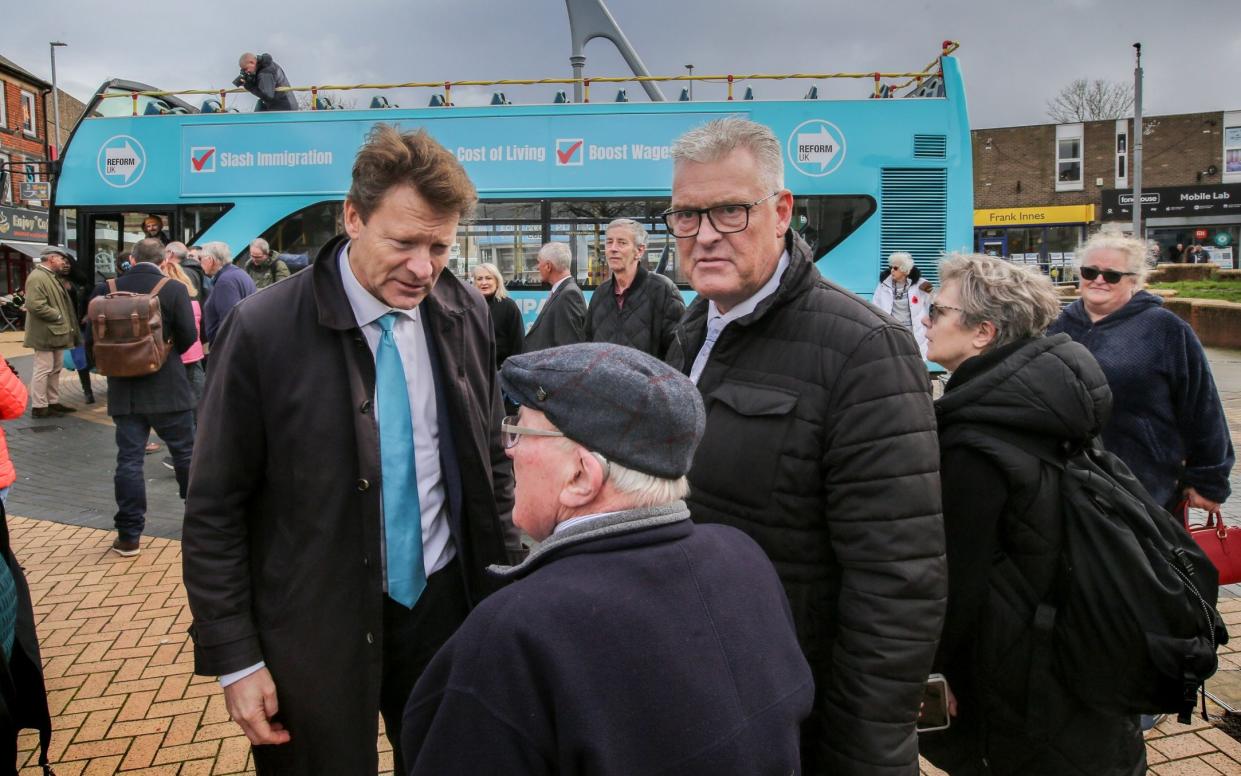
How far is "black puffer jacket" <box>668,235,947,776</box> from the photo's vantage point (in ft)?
5.16

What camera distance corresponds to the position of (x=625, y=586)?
3.44ft

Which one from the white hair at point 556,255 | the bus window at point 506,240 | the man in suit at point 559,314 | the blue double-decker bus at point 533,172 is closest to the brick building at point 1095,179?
the blue double-decker bus at point 533,172

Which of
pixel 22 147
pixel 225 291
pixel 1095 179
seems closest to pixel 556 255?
pixel 225 291

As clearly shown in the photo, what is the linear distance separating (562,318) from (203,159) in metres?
7.41

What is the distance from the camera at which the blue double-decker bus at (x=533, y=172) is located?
1028 cm

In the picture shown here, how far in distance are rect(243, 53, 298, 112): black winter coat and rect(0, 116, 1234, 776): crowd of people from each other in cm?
1031

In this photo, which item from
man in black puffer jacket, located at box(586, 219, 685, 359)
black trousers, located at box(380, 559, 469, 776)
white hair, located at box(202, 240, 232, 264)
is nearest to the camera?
A: black trousers, located at box(380, 559, 469, 776)

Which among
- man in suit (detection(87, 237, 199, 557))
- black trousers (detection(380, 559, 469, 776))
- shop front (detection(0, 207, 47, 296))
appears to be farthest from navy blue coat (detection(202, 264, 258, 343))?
shop front (detection(0, 207, 47, 296))

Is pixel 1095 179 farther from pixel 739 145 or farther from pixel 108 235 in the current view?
pixel 739 145

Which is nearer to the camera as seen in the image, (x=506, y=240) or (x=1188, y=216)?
(x=506, y=240)

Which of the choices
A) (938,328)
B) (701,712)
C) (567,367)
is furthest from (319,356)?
(938,328)

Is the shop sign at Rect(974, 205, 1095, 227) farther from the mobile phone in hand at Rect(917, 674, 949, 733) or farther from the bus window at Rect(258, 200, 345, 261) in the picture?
the mobile phone in hand at Rect(917, 674, 949, 733)

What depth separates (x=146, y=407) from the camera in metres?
5.39

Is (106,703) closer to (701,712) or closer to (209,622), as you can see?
(209,622)
